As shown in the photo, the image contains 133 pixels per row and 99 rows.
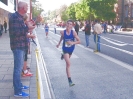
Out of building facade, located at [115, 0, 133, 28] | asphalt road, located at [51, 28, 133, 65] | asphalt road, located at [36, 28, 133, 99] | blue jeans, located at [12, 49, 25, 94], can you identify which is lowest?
asphalt road, located at [36, 28, 133, 99]

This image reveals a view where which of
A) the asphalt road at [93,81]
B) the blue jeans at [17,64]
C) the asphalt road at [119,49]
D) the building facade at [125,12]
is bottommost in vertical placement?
the asphalt road at [93,81]

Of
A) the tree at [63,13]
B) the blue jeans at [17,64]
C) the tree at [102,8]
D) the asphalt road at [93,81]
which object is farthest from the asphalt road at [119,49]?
the tree at [63,13]

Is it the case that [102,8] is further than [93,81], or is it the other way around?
[102,8]

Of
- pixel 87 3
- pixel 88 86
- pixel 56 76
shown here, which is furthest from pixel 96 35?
pixel 87 3

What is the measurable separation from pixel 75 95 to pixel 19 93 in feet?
4.48

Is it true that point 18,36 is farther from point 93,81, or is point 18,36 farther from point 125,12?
point 125,12

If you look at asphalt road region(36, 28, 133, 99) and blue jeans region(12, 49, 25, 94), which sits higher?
blue jeans region(12, 49, 25, 94)

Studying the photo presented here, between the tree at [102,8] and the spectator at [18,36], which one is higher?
the tree at [102,8]

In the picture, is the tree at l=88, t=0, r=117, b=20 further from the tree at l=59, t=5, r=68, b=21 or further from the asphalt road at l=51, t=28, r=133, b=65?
the tree at l=59, t=5, r=68, b=21

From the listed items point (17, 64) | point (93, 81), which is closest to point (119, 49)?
point (93, 81)

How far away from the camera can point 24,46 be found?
566 centimetres

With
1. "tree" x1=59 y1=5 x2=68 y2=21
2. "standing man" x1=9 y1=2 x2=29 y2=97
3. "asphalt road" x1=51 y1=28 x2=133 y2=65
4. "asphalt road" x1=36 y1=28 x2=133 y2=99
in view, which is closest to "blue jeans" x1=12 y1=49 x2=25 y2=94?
"standing man" x1=9 y1=2 x2=29 y2=97

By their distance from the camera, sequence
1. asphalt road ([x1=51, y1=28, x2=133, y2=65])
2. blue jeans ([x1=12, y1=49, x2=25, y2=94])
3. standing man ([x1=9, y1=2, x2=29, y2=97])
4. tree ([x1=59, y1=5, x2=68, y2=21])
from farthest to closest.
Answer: tree ([x1=59, y1=5, x2=68, y2=21]), asphalt road ([x1=51, y1=28, x2=133, y2=65]), blue jeans ([x1=12, y1=49, x2=25, y2=94]), standing man ([x1=9, y1=2, x2=29, y2=97])

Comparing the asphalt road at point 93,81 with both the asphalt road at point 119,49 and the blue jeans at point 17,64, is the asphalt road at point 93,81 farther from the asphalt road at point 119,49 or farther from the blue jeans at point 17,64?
the asphalt road at point 119,49
